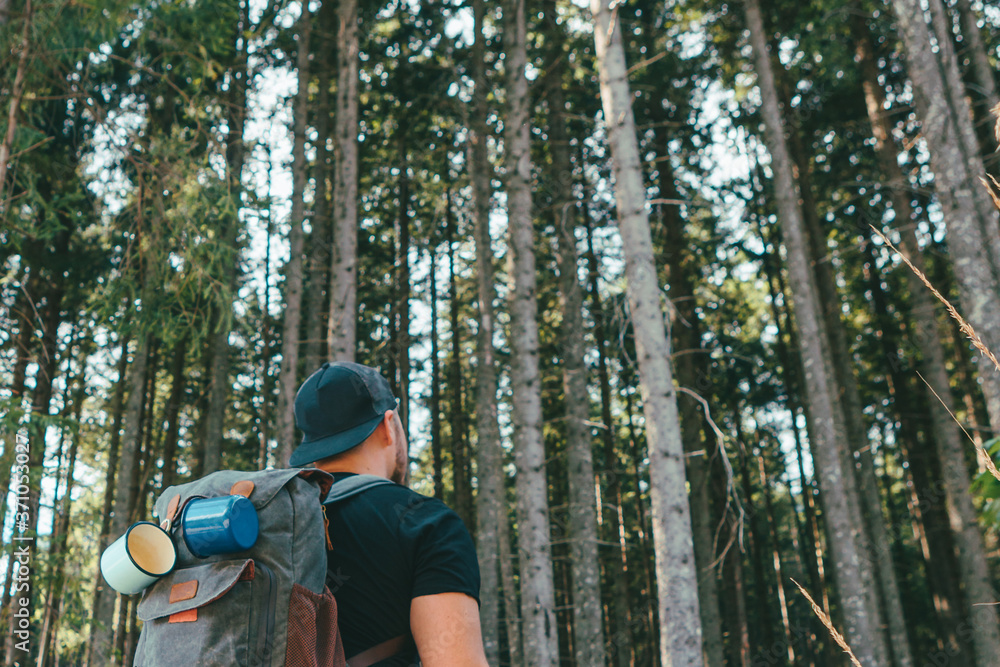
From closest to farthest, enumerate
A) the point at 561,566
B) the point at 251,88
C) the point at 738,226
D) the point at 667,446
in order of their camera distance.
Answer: the point at 667,446 < the point at 251,88 < the point at 738,226 < the point at 561,566

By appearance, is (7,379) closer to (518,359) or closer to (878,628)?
(518,359)

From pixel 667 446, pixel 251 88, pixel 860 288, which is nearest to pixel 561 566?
pixel 860 288

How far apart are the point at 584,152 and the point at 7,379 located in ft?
43.6

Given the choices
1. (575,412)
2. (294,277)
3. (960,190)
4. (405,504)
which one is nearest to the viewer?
(405,504)

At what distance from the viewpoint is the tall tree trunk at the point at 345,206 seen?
31.9 feet

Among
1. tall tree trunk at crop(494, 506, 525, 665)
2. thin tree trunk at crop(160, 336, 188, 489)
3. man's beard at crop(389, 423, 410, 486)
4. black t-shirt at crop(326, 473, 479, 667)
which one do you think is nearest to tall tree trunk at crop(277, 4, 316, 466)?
thin tree trunk at crop(160, 336, 188, 489)

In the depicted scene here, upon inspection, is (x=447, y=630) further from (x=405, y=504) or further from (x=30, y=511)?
(x=30, y=511)

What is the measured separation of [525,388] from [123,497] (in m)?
6.65

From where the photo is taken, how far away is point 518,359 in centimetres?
952

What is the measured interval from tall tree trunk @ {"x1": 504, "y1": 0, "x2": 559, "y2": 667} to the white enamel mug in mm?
7758

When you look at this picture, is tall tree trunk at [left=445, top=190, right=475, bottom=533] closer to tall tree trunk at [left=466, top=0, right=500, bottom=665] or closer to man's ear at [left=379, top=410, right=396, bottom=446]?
tall tree trunk at [left=466, top=0, right=500, bottom=665]

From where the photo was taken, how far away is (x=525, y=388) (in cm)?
931

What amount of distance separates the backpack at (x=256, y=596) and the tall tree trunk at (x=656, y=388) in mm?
4674

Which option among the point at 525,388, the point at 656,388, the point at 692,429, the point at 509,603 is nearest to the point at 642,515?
the point at 692,429
